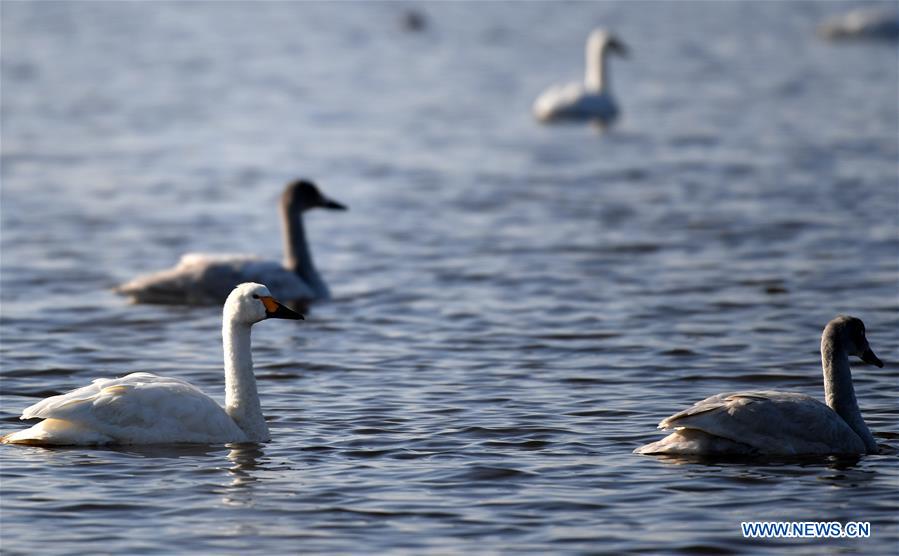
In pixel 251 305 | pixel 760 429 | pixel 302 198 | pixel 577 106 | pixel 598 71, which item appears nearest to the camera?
pixel 760 429

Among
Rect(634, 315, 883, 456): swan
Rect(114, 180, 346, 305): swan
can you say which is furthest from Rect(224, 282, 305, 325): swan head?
Rect(114, 180, 346, 305): swan

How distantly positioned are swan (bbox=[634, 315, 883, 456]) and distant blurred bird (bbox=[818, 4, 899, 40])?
34.5 meters

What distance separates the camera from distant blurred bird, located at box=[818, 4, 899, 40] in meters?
42.8

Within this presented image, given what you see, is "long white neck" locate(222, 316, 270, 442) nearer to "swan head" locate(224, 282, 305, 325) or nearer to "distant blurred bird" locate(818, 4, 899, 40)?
"swan head" locate(224, 282, 305, 325)

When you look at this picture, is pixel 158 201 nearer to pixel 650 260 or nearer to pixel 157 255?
pixel 157 255

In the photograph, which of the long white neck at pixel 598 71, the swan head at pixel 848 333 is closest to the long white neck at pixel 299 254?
the swan head at pixel 848 333

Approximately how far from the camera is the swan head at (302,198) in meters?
16.5

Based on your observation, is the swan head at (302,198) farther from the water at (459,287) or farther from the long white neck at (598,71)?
the long white neck at (598,71)

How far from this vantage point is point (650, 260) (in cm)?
1738

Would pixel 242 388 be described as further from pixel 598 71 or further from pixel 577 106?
pixel 598 71

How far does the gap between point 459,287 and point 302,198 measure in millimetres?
1745

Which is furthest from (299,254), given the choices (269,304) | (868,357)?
(868,357)

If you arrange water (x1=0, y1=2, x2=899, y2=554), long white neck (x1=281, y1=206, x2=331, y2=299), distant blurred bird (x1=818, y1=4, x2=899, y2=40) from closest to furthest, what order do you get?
water (x1=0, y1=2, x2=899, y2=554), long white neck (x1=281, y1=206, x2=331, y2=299), distant blurred bird (x1=818, y1=4, x2=899, y2=40)

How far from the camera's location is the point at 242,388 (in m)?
10.1
